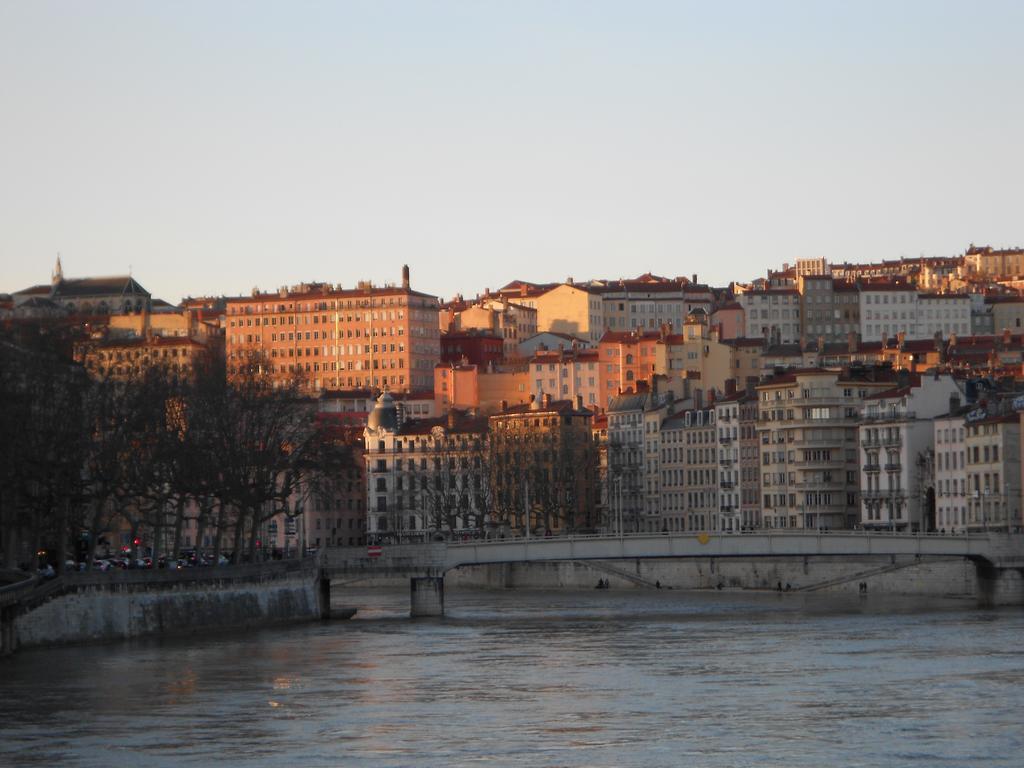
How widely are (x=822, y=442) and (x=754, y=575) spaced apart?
68.6 feet

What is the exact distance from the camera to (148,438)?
9238cm

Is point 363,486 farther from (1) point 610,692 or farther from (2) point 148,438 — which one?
(1) point 610,692

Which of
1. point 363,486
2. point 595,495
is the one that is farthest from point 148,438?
point 363,486

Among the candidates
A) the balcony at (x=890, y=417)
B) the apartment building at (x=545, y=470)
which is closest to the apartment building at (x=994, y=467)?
the balcony at (x=890, y=417)

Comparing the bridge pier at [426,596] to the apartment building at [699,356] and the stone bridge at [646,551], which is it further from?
the apartment building at [699,356]

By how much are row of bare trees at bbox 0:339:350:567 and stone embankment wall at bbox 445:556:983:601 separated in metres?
20.6

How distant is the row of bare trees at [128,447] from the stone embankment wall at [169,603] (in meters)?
3.19

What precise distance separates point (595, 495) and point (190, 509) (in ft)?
82.2

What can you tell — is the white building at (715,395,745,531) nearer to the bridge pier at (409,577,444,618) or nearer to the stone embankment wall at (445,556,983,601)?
the stone embankment wall at (445,556,983,601)

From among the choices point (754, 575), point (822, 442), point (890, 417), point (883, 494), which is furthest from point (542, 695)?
point (822, 442)

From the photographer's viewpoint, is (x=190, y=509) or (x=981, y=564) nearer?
(x=981, y=564)

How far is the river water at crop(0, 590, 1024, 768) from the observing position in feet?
179

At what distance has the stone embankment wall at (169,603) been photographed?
79.2 meters

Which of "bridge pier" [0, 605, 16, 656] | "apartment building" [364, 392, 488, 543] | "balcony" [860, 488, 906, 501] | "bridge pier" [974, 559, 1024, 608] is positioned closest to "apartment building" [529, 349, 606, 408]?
"apartment building" [364, 392, 488, 543]
